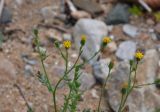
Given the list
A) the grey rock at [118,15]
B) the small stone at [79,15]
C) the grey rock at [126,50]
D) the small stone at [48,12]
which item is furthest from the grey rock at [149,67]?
the small stone at [48,12]

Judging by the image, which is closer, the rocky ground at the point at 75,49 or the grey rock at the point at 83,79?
the rocky ground at the point at 75,49

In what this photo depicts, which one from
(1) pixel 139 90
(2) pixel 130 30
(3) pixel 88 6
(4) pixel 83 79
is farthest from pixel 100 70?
(3) pixel 88 6

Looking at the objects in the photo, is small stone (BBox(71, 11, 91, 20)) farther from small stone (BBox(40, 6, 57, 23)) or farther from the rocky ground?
small stone (BBox(40, 6, 57, 23))

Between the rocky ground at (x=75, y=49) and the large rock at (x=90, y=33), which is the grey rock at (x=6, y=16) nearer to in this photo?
the rocky ground at (x=75, y=49)

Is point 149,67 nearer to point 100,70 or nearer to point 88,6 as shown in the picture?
point 100,70

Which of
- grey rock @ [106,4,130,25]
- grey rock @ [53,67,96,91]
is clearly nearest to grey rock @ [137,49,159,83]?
grey rock @ [53,67,96,91]

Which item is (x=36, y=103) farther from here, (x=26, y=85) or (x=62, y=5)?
(x=62, y=5)
